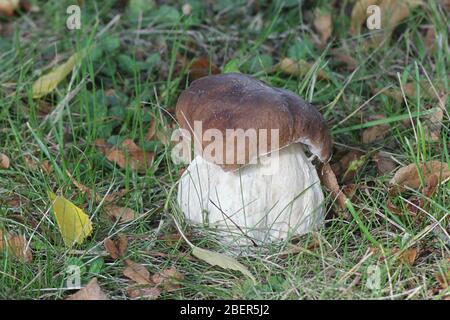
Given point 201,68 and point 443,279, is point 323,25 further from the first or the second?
point 443,279

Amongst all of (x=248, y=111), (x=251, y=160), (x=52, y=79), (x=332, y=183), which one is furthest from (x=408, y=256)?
(x=52, y=79)

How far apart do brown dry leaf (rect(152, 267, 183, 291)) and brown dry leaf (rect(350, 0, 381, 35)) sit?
190 centimetres

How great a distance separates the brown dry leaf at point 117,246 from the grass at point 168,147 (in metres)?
0.03

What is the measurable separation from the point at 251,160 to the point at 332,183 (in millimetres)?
465

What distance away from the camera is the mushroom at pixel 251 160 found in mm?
2291

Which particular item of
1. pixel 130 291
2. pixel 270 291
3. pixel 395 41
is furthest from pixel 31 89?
pixel 395 41

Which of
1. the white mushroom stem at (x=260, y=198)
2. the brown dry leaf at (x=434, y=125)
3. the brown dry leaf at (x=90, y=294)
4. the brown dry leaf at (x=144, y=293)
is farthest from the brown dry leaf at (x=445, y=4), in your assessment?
the brown dry leaf at (x=90, y=294)

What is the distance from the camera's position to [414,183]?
8.82 ft

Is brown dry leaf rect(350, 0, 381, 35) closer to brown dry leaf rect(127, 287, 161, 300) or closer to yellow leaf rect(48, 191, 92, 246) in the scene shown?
yellow leaf rect(48, 191, 92, 246)
